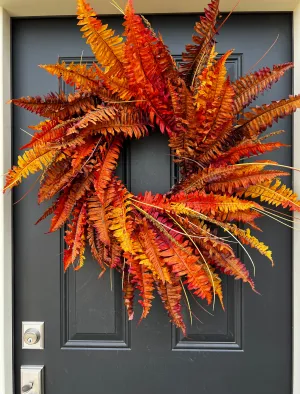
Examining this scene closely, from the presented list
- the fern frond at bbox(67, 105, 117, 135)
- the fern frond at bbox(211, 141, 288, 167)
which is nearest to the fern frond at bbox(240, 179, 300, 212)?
the fern frond at bbox(211, 141, 288, 167)

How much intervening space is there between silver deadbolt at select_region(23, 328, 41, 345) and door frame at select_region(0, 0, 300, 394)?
0.07 metres

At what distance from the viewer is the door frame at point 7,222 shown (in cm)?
133

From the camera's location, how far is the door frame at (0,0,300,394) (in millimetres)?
1328

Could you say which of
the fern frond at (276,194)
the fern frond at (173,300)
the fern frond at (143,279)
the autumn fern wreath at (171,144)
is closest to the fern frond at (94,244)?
the autumn fern wreath at (171,144)

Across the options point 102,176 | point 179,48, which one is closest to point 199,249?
point 102,176

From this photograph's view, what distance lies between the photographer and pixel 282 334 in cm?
138

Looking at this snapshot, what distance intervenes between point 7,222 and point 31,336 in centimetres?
51

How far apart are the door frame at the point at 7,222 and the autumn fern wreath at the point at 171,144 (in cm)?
26

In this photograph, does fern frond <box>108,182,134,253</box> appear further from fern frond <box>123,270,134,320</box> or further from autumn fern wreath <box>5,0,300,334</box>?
fern frond <box>123,270,134,320</box>

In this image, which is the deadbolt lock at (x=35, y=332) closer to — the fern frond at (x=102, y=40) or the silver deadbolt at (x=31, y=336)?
the silver deadbolt at (x=31, y=336)

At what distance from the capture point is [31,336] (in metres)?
1.40

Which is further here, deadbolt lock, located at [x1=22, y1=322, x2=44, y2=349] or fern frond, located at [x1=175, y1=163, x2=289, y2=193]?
deadbolt lock, located at [x1=22, y1=322, x2=44, y2=349]

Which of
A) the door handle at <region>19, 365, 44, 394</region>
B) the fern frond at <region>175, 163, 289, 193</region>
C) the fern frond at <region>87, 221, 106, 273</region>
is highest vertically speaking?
the fern frond at <region>175, 163, 289, 193</region>

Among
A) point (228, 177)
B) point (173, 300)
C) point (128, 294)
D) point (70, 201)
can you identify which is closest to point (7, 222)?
point (70, 201)
